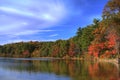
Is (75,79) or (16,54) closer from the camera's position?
(75,79)

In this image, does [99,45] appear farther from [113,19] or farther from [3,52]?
[3,52]

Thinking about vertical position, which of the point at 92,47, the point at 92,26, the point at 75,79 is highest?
the point at 92,26

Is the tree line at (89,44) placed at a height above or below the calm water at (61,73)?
above

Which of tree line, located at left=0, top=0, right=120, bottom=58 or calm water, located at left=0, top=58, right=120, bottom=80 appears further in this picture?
tree line, located at left=0, top=0, right=120, bottom=58

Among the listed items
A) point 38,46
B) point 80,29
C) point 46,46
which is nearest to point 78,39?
point 80,29

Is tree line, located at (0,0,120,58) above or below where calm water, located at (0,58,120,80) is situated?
above

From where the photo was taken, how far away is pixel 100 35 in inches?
2226

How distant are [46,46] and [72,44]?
29.4 metres

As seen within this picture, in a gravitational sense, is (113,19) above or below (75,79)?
above

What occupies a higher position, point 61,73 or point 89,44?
point 89,44

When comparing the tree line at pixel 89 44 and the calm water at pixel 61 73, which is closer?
the calm water at pixel 61 73

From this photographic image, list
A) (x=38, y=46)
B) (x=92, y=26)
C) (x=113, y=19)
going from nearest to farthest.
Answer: (x=113, y=19) → (x=92, y=26) → (x=38, y=46)

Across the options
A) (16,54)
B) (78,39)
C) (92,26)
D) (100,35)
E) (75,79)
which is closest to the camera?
(75,79)

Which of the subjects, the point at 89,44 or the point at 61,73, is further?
the point at 89,44
